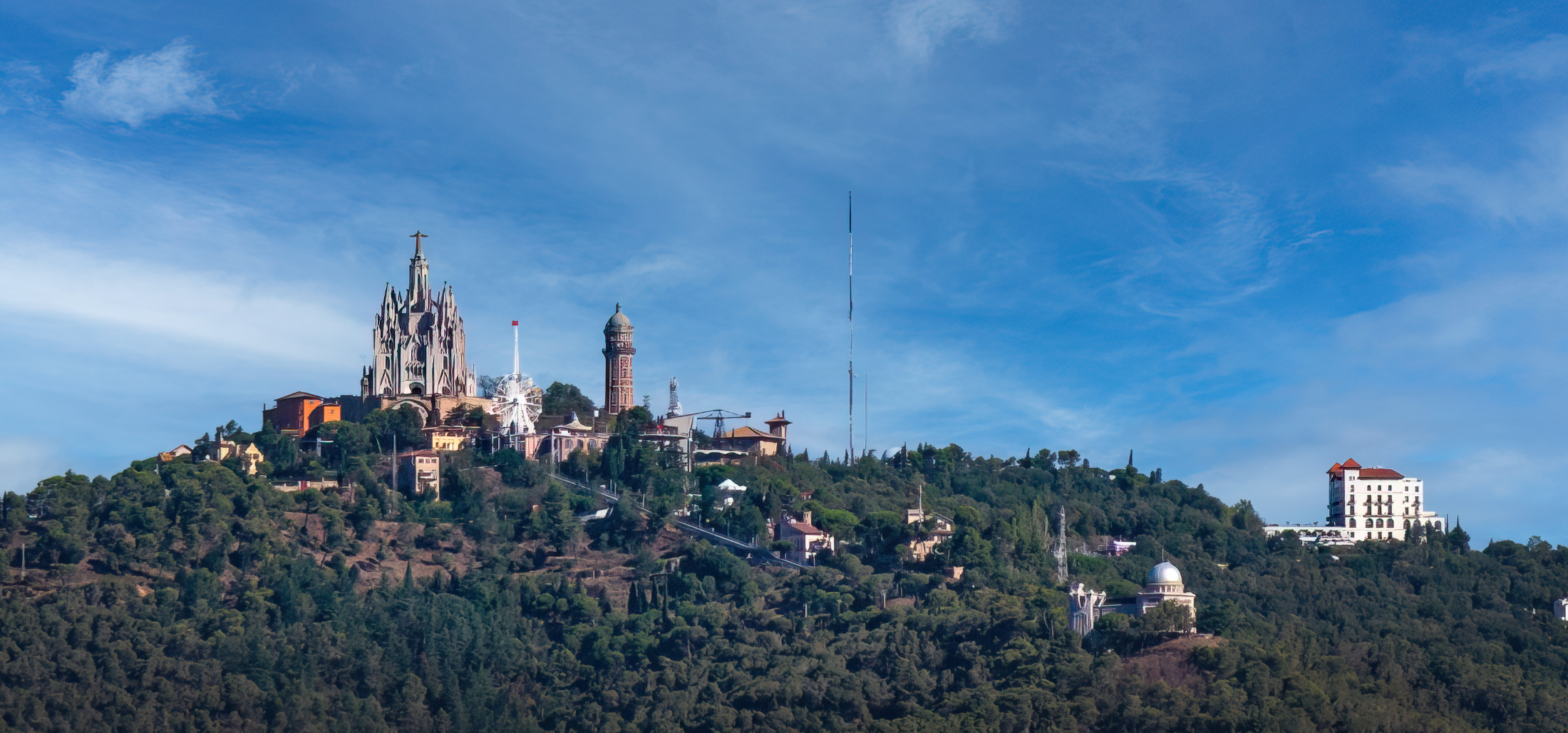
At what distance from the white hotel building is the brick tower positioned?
4023cm

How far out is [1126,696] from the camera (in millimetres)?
76000

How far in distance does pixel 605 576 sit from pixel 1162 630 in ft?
98.5

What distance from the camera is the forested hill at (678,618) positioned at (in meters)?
78.6

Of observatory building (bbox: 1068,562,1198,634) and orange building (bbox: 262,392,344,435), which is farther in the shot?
orange building (bbox: 262,392,344,435)

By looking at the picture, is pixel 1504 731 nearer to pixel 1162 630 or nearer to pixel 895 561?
pixel 1162 630

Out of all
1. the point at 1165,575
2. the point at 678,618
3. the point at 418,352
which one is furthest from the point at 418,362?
the point at 1165,575

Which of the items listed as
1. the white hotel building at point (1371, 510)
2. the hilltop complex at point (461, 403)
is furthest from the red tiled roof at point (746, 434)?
the white hotel building at point (1371, 510)

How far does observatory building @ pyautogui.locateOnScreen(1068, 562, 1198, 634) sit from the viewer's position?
3310 inches

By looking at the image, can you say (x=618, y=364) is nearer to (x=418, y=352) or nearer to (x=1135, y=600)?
(x=418, y=352)

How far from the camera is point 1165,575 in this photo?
8512cm

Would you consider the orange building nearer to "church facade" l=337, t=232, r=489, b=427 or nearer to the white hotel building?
"church facade" l=337, t=232, r=489, b=427

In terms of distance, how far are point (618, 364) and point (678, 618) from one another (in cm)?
2858

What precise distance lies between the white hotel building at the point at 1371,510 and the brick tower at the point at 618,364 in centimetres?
4023

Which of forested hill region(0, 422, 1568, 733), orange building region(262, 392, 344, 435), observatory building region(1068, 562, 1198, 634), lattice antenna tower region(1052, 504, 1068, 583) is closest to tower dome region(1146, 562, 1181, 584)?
observatory building region(1068, 562, 1198, 634)
